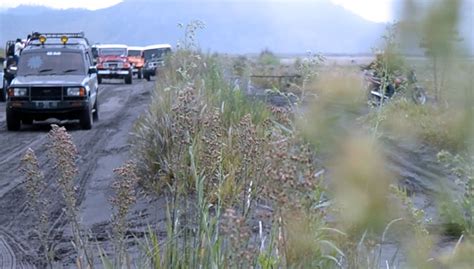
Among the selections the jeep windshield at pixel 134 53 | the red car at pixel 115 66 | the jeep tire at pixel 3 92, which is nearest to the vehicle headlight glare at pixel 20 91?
the jeep tire at pixel 3 92

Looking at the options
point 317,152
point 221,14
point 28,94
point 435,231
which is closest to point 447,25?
point 317,152

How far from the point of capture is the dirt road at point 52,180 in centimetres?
920

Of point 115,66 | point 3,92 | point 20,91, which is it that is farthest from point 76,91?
point 115,66

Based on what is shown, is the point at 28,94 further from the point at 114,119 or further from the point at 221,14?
the point at 221,14

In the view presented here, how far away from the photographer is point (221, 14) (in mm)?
1976

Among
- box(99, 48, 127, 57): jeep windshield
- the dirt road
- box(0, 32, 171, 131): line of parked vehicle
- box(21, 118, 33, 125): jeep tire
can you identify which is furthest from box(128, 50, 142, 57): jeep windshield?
box(21, 118, 33, 125): jeep tire

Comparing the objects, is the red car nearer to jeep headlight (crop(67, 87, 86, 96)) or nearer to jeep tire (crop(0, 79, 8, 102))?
jeep tire (crop(0, 79, 8, 102))

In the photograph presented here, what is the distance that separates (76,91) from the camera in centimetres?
2058

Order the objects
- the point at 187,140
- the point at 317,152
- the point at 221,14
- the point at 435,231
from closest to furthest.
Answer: the point at 317,152 < the point at 221,14 < the point at 435,231 < the point at 187,140

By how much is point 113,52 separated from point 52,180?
37.5 metres

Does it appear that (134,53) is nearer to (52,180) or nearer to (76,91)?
(76,91)

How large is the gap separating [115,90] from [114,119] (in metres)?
17.0

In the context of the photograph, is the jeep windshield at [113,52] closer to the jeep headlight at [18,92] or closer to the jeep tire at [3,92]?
the jeep tire at [3,92]

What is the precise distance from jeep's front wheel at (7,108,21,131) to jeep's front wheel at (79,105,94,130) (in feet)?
4.81
